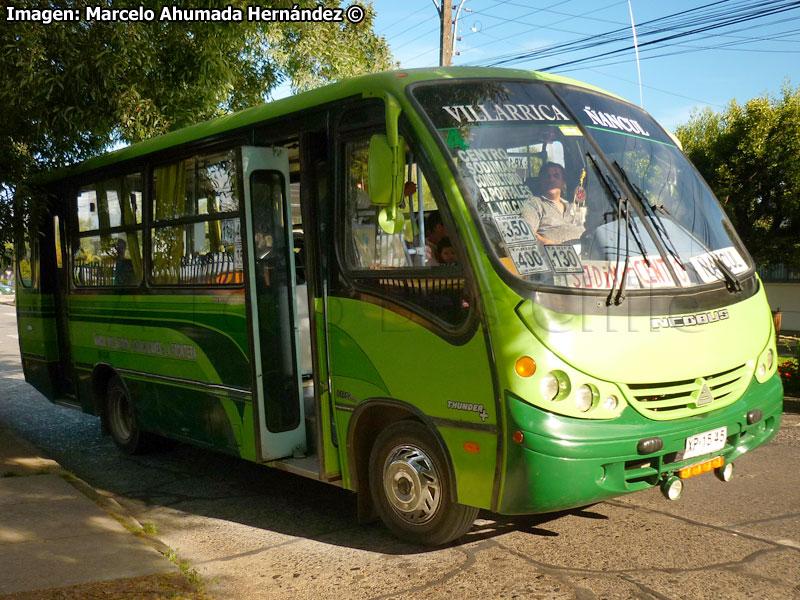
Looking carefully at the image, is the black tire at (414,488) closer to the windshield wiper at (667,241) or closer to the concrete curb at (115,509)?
the concrete curb at (115,509)

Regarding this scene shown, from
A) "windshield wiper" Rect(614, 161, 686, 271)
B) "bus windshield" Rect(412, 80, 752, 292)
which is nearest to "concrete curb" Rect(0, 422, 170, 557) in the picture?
"bus windshield" Rect(412, 80, 752, 292)

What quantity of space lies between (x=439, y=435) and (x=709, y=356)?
5.31 ft

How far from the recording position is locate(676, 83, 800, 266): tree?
77.6 ft

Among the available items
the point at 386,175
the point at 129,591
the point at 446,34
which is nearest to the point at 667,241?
the point at 386,175

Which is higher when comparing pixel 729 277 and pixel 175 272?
pixel 175 272

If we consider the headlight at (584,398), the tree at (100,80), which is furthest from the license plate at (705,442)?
the tree at (100,80)

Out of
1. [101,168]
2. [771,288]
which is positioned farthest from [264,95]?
[771,288]

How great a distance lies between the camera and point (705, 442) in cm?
495

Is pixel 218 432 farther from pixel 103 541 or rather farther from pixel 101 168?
pixel 101 168

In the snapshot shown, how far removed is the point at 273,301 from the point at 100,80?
4.63 meters

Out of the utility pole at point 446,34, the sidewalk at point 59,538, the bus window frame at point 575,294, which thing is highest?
the utility pole at point 446,34

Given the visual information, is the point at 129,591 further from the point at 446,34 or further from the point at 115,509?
the point at 446,34

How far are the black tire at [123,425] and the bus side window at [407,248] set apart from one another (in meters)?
3.87

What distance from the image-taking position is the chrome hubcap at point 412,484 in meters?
5.12
